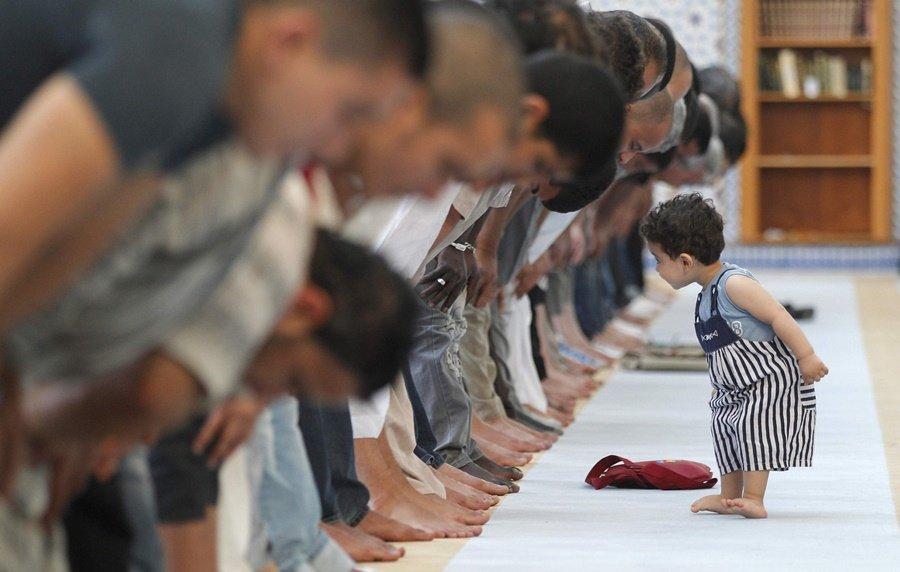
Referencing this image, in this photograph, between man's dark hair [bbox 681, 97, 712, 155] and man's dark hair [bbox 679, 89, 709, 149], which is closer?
man's dark hair [bbox 679, 89, 709, 149]

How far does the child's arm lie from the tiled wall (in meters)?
10.5

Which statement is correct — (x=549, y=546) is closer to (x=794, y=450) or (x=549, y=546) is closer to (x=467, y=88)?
(x=794, y=450)

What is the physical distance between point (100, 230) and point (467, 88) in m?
0.57

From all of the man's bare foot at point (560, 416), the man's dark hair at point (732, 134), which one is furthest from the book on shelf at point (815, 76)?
the man's bare foot at point (560, 416)

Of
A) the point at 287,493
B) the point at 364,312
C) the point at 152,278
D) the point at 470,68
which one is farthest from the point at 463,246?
the point at 152,278

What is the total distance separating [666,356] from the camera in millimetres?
7828

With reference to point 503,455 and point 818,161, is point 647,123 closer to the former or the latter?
point 503,455

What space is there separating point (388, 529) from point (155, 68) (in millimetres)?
2279

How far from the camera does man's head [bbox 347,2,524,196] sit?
2.03 m

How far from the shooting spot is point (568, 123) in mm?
2570

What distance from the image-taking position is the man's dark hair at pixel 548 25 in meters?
3.03

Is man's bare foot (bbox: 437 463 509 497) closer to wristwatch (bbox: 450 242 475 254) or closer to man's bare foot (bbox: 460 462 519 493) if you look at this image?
man's bare foot (bbox: 460 462 519 493)

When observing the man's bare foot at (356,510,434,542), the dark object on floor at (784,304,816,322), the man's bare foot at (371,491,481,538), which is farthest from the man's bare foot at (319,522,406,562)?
the dark object on floor at (784,304,816,322)

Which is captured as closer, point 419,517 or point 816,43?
point 419,517
